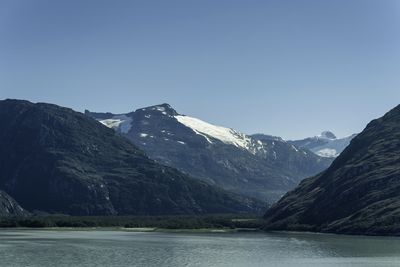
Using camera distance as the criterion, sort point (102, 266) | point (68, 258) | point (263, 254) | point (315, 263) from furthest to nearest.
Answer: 1. point (263, 254)
2. point (68, 258)
3. point (315, 263)
4. point (102, 266)

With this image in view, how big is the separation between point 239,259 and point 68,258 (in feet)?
142

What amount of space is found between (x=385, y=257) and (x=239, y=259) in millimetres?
38998

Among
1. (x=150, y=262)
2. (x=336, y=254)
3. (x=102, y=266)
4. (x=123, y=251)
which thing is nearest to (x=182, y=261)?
(x=150, y=262)

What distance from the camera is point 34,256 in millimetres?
177375

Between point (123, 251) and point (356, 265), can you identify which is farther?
point (123, 251)

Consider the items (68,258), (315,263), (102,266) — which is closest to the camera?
(102,266)

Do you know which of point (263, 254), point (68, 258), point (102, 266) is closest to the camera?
point (102, 266)

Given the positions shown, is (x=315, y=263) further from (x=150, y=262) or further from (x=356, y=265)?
(x=150, y=262)

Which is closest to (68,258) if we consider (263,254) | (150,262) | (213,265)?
(150,262)

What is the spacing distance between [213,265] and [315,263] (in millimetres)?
24840

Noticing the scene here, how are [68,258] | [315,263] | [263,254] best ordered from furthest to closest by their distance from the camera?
[263,254], [68,258], [315,263]

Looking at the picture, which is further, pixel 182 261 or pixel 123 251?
pixel 123 251

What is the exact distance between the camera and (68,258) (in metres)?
173

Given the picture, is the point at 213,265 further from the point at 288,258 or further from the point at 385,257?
the point at 385,257
